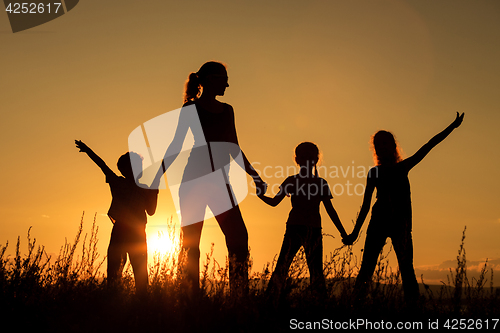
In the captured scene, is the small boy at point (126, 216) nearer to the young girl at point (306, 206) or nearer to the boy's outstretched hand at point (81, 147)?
the boy's outstretched hand at point (81, 147)

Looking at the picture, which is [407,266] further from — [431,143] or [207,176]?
[207,176]

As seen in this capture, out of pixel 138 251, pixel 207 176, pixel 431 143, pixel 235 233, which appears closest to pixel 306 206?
pixel 235 233

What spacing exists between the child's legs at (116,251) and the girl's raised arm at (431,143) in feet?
11.9

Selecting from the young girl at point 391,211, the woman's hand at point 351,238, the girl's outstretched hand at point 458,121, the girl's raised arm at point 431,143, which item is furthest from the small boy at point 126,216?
the girl's outstretched hand at point 458,121

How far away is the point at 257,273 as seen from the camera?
3.78 meters

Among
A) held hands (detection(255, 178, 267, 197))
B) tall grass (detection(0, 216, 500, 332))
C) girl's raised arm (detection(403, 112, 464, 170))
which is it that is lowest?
tall grass (detection(0, 216, 500, 332))

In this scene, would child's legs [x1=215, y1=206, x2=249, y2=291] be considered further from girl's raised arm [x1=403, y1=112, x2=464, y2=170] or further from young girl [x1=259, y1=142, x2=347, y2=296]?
girl's raised arm [x1=403, y1=112, x2=464, y2=170]

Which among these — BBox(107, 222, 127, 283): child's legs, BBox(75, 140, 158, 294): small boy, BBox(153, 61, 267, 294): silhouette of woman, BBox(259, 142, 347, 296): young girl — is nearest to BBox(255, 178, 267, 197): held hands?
BBox(259, 142, 347, 296): young girl

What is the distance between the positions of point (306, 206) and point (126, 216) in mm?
2306

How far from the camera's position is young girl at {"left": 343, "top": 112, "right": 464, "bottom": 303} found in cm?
432

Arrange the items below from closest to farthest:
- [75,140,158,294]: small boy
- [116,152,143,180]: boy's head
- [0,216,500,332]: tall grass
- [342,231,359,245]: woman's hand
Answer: [0,216,500,332]: tall grass < [342,231,359,245]: woman's hand < [75,140,158,294]: small boy < [116,152,143,180]: boy's head

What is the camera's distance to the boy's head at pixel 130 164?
5.38 metres

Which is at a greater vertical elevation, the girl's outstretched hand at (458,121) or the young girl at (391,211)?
the girl's outstretched hand at (458,121)

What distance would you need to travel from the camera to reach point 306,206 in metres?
5.00
